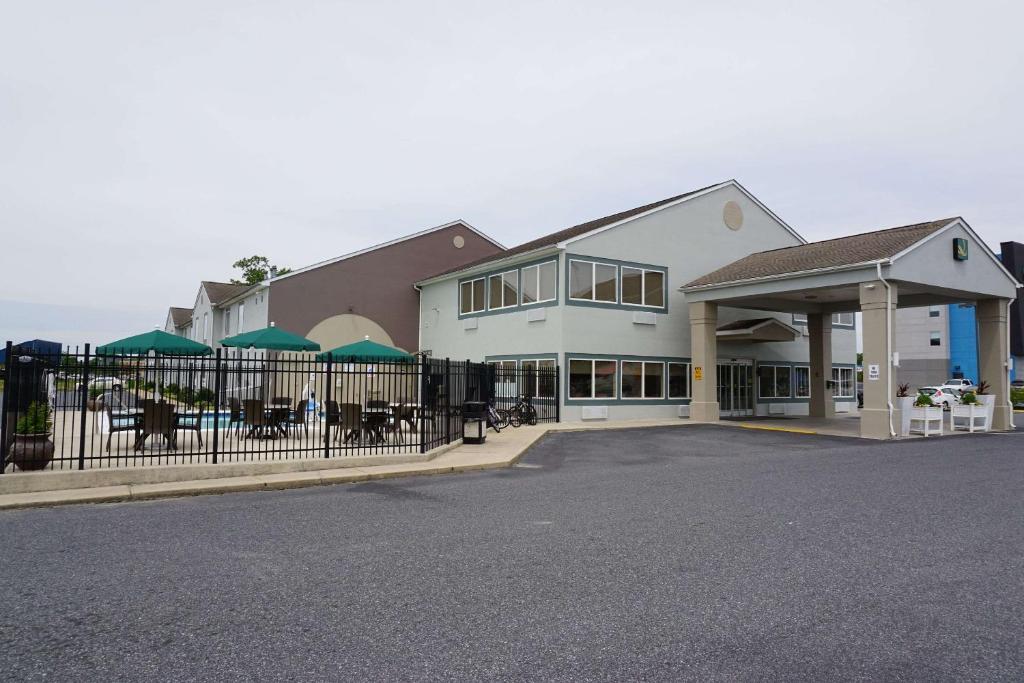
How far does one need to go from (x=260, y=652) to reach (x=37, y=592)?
2.37m

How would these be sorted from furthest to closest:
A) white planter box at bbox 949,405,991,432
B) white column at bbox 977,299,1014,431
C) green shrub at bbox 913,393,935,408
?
white column at bbox 977,299,1014,431, white planter box at bbox 949,405,991,432, green shrub at bbox 913,393,935,408

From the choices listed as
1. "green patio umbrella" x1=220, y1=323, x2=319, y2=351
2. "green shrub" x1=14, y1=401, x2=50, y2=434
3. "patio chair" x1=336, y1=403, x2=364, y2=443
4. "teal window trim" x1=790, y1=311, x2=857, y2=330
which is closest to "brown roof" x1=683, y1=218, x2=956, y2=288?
"teal window trim" x1=790, y1=311, x2=857, y2=330

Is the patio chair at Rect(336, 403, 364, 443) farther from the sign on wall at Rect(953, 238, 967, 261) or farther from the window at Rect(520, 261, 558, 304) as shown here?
the sign on wall at Rect(953, 238, 967, 261)

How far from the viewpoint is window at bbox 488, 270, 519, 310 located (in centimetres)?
2638

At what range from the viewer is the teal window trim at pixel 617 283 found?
941 inches

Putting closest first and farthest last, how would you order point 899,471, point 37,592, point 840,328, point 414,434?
point 37,592
point 899,471
point 414,434
point 840,328

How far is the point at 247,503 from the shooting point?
940cm

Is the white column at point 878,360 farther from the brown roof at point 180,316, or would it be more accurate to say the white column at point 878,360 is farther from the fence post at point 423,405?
the brown roof at point 180,316

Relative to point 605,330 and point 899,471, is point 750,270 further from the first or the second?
point 899,471

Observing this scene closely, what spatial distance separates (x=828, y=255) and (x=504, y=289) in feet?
36.3

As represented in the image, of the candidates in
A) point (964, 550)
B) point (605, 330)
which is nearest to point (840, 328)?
point (605, 330)

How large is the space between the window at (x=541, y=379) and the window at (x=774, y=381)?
34.2 feet

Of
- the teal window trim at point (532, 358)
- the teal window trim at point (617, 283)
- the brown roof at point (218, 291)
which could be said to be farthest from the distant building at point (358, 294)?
the teal window trim at point (617, 283)

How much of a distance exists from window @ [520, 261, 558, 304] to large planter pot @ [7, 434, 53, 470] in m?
16.3
